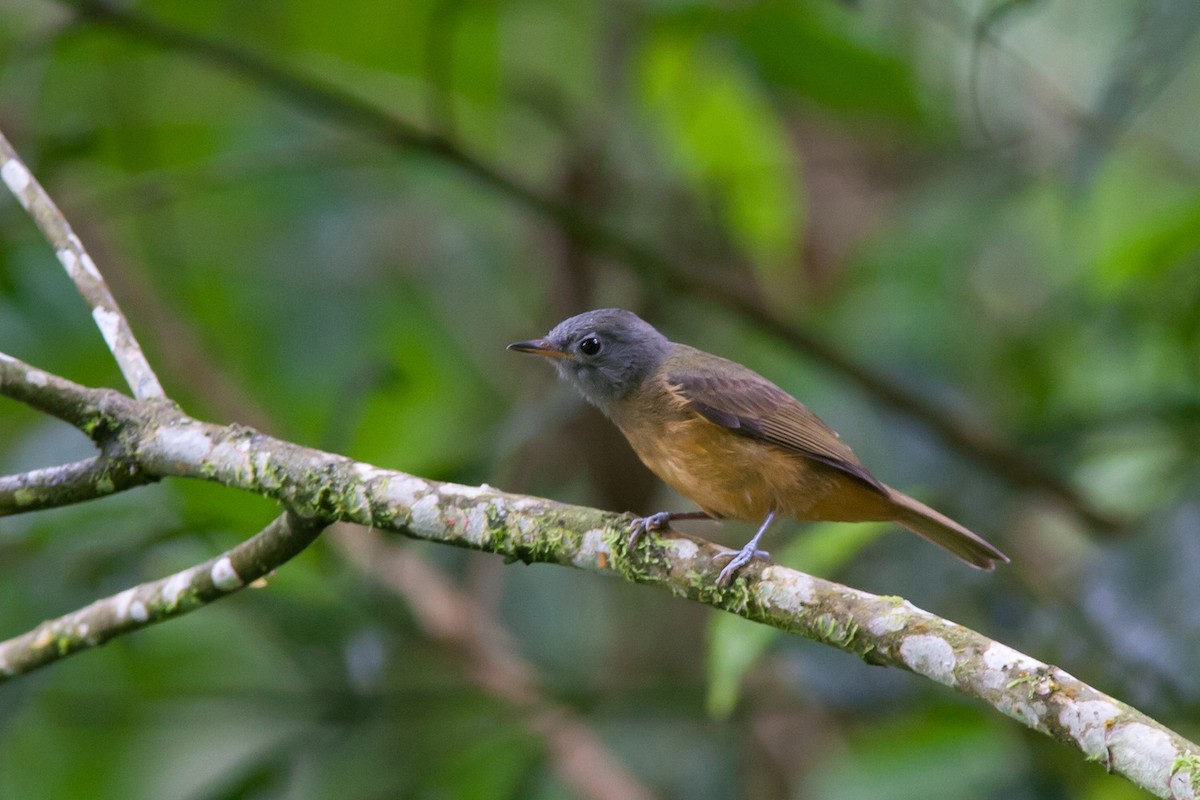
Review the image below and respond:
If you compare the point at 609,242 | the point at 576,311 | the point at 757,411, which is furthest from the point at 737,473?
the point at 576,311

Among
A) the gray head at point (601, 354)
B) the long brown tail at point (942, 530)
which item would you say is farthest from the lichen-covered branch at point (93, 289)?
the long brown tail at point (942, 530)

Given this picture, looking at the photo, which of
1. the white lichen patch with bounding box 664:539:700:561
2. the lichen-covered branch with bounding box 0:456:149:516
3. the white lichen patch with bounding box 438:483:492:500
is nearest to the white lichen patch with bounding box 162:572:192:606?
the lichen-covered branch with bounding box 0:456:149:516

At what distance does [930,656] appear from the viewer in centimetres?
205

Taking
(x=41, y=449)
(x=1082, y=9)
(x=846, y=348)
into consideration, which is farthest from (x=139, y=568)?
(x=1082, y=9)

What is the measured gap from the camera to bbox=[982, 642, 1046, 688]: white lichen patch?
1.97 meters

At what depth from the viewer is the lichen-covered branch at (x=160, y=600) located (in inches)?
97.9

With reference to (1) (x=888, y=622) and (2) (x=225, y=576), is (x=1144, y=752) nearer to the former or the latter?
(1) (x=888, y=622)

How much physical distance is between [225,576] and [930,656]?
140 centimetres

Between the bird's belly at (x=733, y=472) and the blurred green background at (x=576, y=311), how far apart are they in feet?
0.57

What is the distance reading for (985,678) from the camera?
6.55 feet

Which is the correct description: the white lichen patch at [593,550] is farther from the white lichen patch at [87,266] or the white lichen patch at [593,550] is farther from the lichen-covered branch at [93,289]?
the white lichen patch at [87,266]

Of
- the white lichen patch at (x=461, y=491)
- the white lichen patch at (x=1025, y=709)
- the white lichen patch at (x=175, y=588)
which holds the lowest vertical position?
the white lichen patch at (x=175, y=588)

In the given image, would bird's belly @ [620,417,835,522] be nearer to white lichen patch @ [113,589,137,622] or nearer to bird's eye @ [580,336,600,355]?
bird's eye @ [580,336,600,355]

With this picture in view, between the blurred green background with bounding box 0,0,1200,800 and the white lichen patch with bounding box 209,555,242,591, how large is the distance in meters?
0.97
